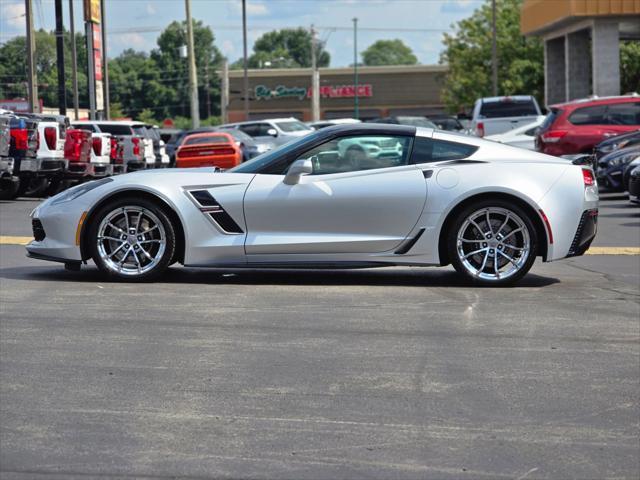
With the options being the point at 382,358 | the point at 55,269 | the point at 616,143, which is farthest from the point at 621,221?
the point at 382,358

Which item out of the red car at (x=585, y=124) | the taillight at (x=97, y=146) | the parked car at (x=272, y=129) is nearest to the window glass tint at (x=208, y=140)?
the parked car at (x=272, y=129)

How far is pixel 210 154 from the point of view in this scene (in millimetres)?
32406

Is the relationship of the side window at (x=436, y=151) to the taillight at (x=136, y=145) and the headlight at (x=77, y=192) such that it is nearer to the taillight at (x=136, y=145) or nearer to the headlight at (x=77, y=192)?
the headlight at (x=77, y=192)

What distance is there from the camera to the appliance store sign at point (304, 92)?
363 ft

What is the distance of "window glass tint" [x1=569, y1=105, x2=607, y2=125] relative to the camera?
25266 millimetres

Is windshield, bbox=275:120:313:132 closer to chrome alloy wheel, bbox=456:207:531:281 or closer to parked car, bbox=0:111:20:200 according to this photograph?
parked car, bbox=0:111:20:200

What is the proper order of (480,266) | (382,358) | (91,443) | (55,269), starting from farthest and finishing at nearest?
1. (55,269)
2. (480,266)
3. (382,358)
4. (91,443)

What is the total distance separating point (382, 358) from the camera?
22.5 feet

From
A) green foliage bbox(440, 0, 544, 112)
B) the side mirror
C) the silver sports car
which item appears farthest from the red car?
green foliage bbox(440, 0, 544, 112)

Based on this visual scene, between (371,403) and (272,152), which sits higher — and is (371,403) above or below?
below

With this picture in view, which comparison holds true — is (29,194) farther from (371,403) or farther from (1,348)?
(371,403)

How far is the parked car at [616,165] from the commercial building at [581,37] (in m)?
20.9

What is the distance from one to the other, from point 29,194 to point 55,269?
13275 mm

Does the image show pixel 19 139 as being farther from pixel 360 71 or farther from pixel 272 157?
pixel 360 71
